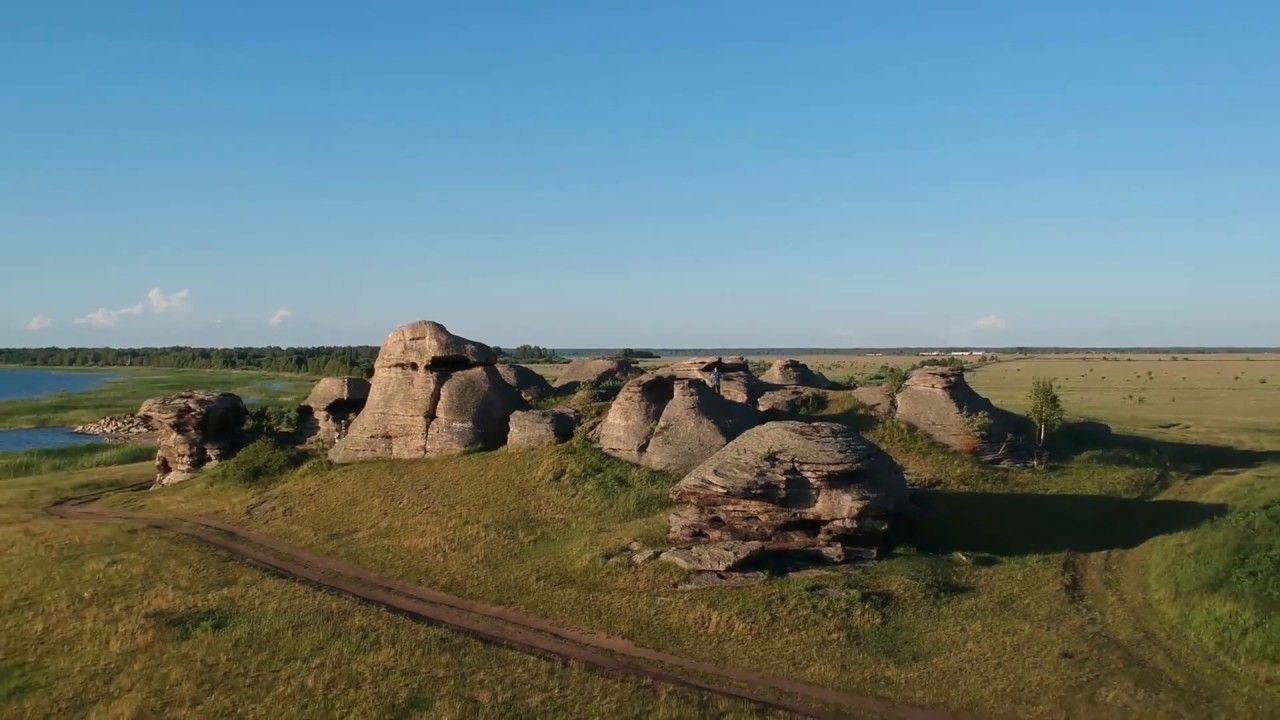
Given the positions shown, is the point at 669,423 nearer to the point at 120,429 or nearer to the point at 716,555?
the point at 716,555

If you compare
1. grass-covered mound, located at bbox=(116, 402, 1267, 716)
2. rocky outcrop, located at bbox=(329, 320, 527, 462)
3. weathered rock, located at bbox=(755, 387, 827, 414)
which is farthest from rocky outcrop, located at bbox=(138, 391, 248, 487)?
weathered rock, located at bbox=(755, 387, 827, 414)

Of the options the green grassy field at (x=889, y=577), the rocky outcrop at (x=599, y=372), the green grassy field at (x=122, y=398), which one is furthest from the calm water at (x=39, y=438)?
the rocky outcrop at (x=599, y=372)

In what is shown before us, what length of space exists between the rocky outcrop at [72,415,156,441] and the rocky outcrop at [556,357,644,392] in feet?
181

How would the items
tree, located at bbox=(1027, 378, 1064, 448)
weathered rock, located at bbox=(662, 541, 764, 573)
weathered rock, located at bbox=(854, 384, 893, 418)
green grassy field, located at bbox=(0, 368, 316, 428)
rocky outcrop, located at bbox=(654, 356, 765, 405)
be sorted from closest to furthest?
1. weathered rock, located at bbox=(662, 541, 764, 573)
2. tree, located at bbox=(1027, 378, 1064, 448)
3. weathered rock, located at bbox=(854, 384, 893, 418)
4. rocky outcrop, located at bbox=(654, 356, 765, 405)
5. green grassy field, located at bbox=(0, 368, 316, 428)

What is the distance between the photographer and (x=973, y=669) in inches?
752

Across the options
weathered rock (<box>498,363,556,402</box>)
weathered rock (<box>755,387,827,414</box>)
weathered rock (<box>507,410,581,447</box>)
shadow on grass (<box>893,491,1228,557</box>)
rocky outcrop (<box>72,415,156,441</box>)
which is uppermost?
weathered rock (<box>498,363,556,402</box>)

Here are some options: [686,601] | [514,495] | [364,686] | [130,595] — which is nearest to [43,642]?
[130,595]

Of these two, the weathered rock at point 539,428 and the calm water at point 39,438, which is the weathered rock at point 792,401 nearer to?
the weathered rock at point 539,428

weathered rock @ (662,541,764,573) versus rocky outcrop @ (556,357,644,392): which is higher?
rocky outcrop @ (556,357,644,392)

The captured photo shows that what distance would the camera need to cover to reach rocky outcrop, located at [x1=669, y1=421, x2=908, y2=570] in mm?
26375

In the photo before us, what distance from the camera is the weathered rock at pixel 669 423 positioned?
3609 cm

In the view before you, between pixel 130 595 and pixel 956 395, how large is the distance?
125 feet

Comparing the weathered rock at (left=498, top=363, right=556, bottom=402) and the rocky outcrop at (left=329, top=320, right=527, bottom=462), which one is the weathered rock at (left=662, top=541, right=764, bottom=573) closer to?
the rocky outcrop at (left=329, top=320, right=527, bottom=462)

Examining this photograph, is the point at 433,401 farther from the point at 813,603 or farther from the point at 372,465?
the point at 813,603
